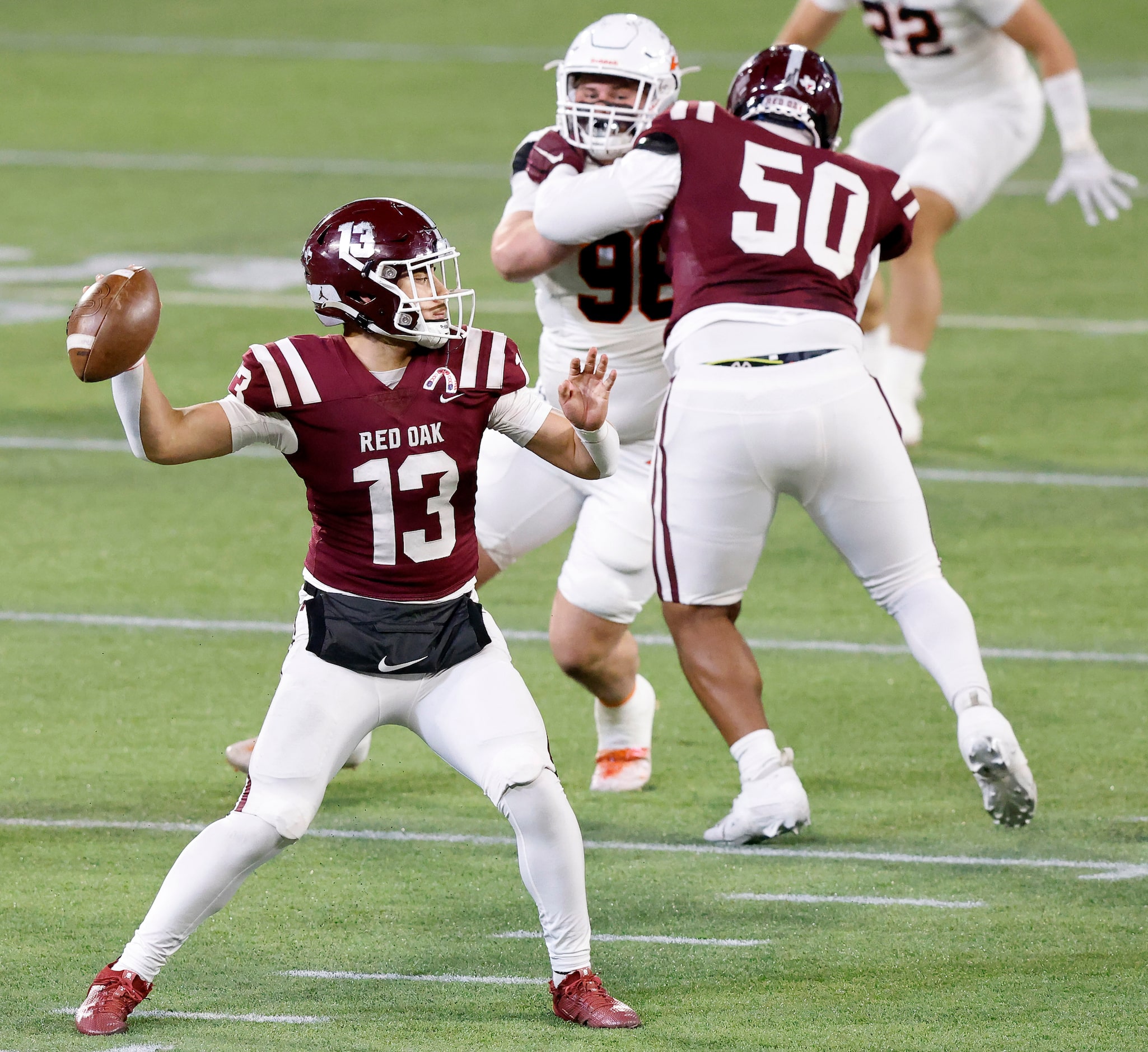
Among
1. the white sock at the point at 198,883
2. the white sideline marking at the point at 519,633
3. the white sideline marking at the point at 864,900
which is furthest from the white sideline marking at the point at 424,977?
the white sideline marking at the point at 519,633

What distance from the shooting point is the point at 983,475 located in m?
8.48

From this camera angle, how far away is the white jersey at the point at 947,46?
8.59 m

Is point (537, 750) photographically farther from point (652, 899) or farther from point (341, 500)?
point (652, 899)

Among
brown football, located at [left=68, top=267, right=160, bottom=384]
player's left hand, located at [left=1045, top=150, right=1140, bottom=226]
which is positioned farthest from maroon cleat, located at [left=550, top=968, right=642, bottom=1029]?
player's left hand, located at [left=1045, top=150, right=1140, bottom=226]

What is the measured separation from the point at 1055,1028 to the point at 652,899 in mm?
1044

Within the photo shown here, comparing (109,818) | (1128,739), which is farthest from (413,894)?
(1128,739)

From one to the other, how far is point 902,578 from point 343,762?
57.4 inches

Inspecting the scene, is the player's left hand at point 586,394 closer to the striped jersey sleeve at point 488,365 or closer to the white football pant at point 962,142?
the striped jersey sleeve at point 488,365

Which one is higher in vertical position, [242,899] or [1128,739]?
[242,899]

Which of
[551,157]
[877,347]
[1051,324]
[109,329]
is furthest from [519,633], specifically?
[1051,324]

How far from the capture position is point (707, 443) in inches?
A: 186

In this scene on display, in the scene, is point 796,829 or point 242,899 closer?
point 242,899

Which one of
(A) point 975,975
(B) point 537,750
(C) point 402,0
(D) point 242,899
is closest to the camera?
(B) point 537,750

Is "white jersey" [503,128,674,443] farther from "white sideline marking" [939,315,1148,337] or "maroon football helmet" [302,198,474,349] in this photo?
"white sideline marking" [939,315,1148,337]
